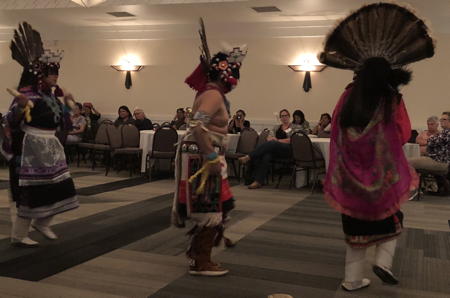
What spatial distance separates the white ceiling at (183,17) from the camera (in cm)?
859

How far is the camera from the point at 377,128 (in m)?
2.78

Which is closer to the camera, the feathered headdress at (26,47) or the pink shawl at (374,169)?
the pink shawl at (374,169)

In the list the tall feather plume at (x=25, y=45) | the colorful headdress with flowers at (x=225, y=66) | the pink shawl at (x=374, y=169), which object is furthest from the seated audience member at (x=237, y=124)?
the pink shawl at (x=374, y=169)

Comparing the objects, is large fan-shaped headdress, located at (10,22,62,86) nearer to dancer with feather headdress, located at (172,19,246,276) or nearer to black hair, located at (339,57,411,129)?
dancer with feather headdress, located at (172,19,246,276)

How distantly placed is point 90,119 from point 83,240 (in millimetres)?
6936

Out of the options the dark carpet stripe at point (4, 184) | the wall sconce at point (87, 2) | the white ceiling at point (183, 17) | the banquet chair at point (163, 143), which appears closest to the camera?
the dark carpet stripe at point (4, 184)

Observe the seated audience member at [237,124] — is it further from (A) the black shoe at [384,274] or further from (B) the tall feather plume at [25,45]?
(A) the black shoe at [384,274]

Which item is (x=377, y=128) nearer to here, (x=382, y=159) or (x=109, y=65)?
(x=382, y=159)

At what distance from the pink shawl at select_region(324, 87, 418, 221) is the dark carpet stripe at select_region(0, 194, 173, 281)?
1737 millimetres

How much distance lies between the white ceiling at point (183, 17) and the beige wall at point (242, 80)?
191 millimetres

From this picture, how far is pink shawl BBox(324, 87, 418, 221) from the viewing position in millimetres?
2771

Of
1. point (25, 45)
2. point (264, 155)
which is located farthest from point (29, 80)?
point (264, 155)

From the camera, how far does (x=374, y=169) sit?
2.78m

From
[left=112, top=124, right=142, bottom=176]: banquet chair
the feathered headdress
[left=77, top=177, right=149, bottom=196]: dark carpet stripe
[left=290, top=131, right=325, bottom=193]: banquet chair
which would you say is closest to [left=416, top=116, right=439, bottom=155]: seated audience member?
[left=290, top=131, right=325, bottom=193]: banquet chair
